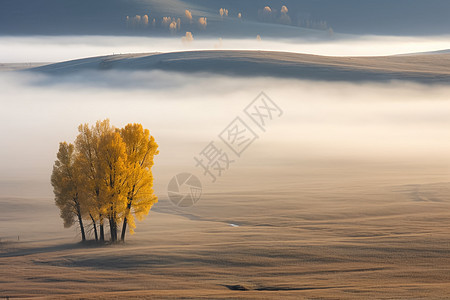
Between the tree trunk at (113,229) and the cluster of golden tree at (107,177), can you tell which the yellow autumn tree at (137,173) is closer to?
the cluster of golden tree at (107,177)

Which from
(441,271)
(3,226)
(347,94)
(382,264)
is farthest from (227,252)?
(347,94)

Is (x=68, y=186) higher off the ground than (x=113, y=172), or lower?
lower

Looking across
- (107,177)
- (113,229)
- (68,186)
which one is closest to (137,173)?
(107,177)

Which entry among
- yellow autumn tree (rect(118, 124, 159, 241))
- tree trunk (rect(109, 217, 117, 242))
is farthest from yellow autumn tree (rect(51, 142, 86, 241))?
yellow autumn tree (rect(118, 124, 159, 241))

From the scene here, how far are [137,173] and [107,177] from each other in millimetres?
2067

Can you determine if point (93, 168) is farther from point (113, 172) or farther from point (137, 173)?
point (137, 173)

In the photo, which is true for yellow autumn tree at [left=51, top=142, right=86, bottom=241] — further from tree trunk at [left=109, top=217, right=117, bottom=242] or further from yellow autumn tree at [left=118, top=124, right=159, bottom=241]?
yellow autumn tree at [left=118, top=124, right=159, bottom=241]

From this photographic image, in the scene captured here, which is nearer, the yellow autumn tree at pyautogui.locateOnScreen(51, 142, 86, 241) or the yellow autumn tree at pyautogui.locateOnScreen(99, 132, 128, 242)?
the yellow autumn tree at pyautogui.locateOnScreen(99, 132, 128, 242)

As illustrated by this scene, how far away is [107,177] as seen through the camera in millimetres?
50031

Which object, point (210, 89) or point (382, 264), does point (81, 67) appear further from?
point (382, 264)

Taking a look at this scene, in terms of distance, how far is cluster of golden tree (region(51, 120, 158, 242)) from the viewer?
49812 mm

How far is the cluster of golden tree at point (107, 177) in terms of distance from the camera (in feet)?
163

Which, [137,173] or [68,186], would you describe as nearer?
[137,173]

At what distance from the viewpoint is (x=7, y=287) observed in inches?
1438
